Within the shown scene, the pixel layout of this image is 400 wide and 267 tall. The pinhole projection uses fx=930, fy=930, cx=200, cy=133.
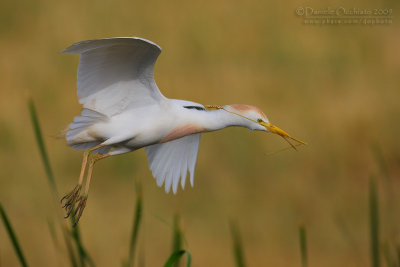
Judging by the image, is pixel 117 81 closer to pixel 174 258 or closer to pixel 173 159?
pixel 173 159

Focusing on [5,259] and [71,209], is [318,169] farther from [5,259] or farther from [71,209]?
[71,209]

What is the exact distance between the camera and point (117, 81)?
320 cm

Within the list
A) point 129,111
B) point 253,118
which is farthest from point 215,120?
point 129,111

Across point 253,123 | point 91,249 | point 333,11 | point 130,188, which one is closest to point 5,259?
point 91,249

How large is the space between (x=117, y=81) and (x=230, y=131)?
5.31m

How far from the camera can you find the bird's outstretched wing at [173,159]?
3.58 metres

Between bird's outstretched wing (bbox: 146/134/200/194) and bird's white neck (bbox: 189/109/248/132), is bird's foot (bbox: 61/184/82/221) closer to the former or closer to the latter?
bird's white neck (bbox: 189/109/248/132)

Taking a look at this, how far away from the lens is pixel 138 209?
2.95 metres

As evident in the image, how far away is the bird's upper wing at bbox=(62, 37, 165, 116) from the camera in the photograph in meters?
3.13

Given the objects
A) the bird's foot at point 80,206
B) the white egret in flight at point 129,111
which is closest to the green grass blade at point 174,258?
the bird's foot at point 80,206

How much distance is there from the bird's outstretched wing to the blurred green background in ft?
12.1

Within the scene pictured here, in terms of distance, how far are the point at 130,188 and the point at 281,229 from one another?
138cm

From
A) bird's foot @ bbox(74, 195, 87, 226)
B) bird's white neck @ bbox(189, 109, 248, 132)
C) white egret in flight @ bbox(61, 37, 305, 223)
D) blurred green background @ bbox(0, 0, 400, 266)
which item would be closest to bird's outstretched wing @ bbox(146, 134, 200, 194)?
white egret in flight @ bbox(61, 37, 305, 223)

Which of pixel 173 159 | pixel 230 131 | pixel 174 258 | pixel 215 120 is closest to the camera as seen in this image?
pixel 174 258
